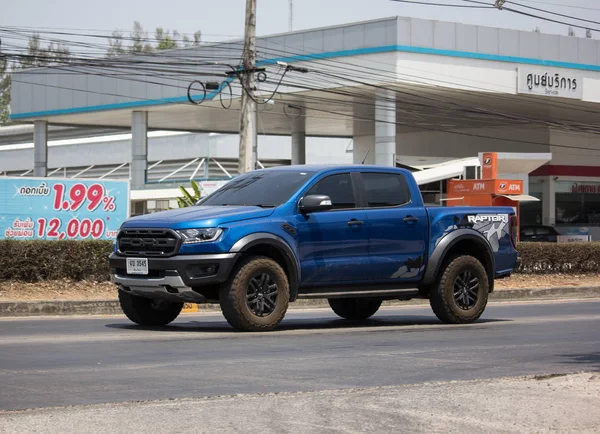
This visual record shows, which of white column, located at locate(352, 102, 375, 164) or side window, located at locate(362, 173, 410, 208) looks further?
white column, located at locate(352, 102, 375, 164)

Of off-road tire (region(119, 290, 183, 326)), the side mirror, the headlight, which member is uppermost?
the side mirror

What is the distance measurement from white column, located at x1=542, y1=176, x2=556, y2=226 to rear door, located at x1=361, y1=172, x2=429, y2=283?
4257cm

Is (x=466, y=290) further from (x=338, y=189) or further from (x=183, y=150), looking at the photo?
(x=183, y=150)

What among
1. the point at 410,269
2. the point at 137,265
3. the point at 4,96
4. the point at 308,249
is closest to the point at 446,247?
the point at 410,269

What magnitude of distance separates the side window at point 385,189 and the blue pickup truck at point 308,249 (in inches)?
0.6

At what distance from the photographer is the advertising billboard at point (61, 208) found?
25.5 meters

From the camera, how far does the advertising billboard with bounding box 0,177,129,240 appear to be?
1005 inches

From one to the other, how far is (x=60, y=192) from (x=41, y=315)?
1036 cm

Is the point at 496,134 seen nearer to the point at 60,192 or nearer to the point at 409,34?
the point at 409,34

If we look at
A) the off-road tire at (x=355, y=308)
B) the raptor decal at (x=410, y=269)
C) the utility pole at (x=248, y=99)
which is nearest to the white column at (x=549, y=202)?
the utility pole at (x=248, y=99)

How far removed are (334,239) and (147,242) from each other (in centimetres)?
219


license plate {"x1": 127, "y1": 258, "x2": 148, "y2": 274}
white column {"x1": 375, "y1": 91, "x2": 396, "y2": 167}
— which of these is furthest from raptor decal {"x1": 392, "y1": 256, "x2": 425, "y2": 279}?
white column {"x1": 375, "y1": 91, "x2": 396, "y2": 167}

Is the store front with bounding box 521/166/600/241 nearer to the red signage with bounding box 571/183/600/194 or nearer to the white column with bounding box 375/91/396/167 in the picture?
the red signage with bounding box 571/183/600/194

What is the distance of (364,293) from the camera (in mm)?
13297
